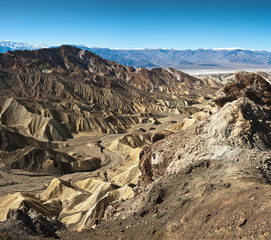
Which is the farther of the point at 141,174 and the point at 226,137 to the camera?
the point at 141,174

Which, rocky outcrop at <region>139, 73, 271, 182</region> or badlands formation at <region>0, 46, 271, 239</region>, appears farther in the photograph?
rocky outcrop at <region>139, 73, 271, 182</region>

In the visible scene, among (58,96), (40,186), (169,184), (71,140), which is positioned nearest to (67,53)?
(58,96)

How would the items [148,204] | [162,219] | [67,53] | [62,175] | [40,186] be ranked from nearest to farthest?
[162,219]
[148,204]
[40,186]
[62,175]
[67,53]

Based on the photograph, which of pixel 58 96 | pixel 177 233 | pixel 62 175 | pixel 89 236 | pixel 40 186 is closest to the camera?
pixel 177 233

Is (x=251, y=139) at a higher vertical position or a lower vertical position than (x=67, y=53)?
lower

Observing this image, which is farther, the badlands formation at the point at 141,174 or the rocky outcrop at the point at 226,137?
the rocky outcrop at the point at 226,137

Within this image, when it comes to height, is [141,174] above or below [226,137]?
below

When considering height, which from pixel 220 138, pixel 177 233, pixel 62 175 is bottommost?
pixel 62 175

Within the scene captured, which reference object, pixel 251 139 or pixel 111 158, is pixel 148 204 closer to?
pixel 251 139
